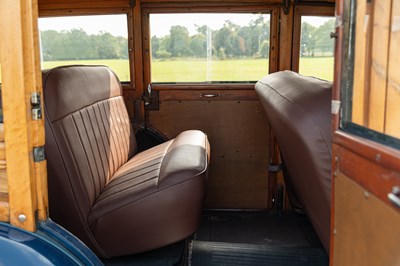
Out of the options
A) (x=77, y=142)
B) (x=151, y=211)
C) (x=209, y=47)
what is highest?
(x=209, y=47)

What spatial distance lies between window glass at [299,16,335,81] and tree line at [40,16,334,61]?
0.04ft

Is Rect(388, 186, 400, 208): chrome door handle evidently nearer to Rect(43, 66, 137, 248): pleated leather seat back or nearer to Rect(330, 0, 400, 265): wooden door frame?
Rect(330, 0, 400, 265): wooden door frame

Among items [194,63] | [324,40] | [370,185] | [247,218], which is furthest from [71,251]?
[324,40]

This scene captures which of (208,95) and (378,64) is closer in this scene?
(378,64)

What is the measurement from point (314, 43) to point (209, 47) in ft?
2.32

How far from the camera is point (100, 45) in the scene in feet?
9.18

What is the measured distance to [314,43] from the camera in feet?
8.89

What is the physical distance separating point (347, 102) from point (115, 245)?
1138mm

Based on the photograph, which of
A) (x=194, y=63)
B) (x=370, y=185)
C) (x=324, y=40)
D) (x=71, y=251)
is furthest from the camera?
(x=194, y=63)

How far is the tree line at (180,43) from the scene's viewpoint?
2.77 meters

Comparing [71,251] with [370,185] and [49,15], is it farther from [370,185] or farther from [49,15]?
[49,15]

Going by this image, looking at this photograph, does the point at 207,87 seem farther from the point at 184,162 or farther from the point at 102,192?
the point at 102,192

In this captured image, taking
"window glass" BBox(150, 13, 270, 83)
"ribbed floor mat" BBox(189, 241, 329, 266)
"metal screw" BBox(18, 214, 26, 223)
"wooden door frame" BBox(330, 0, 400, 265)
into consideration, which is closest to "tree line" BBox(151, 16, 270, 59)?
"window glass" BBox(150, 13, 270, 83)

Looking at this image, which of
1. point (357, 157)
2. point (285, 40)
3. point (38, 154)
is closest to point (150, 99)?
A: point (285, 40)
